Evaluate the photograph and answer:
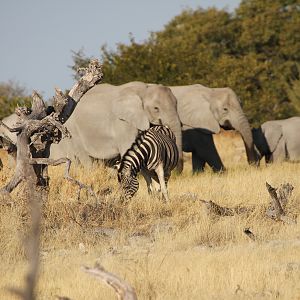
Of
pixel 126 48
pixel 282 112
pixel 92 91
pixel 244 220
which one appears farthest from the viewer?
pixel 282 112

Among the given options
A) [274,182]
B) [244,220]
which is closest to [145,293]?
[244,220]

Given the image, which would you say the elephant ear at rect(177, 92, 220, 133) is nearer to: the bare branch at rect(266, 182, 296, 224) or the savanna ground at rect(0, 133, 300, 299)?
the savanna ground at rect(0, 133, 300, 299)

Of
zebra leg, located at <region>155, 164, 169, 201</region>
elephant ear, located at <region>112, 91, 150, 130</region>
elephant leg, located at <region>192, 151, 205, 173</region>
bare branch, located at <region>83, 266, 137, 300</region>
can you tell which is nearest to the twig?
zebra leg, located at <region>155, 164, 169, 201</region>

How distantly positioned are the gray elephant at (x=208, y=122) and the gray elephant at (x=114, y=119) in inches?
98.0

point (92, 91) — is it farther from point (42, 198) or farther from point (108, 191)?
point (42, 198)

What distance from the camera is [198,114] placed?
2123 centimetres

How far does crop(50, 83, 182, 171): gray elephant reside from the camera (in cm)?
1817

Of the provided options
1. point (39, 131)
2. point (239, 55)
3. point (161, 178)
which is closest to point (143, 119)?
point (161, 178)

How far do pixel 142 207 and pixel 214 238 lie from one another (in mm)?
1988

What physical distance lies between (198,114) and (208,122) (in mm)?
308

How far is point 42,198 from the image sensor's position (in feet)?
32.9

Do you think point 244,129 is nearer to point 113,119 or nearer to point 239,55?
point 113,119

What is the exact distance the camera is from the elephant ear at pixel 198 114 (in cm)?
2116

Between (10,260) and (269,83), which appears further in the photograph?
(269,83)
